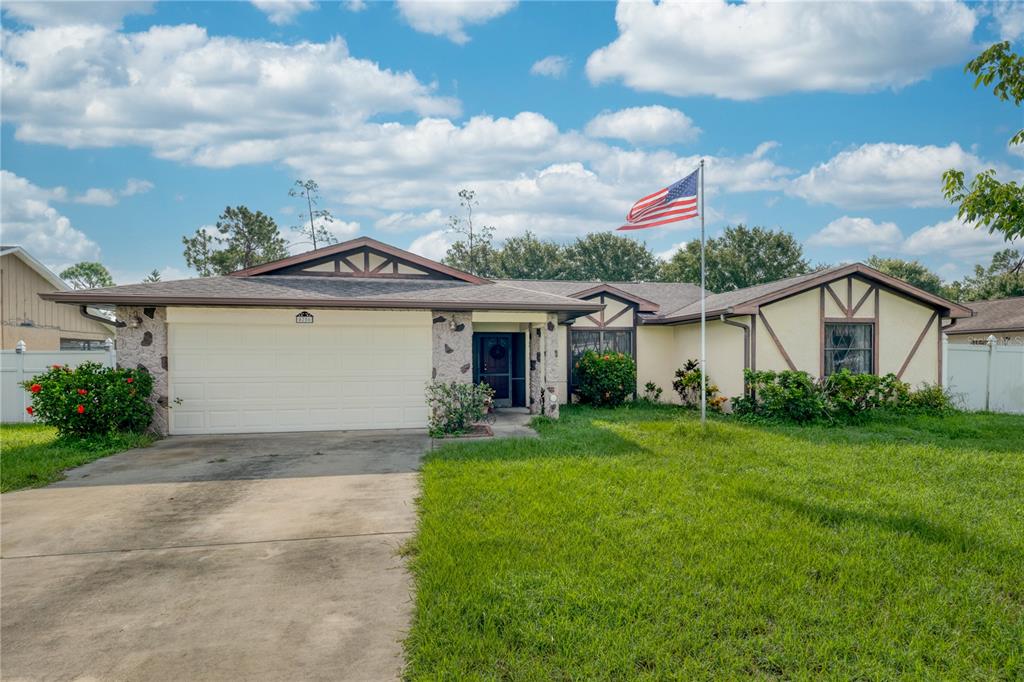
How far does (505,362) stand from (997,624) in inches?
460

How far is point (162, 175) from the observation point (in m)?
19.5

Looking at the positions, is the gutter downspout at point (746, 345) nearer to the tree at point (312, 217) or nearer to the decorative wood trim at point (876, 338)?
the decorative wood trim at point (876, 338)

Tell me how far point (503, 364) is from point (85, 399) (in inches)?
346

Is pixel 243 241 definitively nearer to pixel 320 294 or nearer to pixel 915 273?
pixel 320 294

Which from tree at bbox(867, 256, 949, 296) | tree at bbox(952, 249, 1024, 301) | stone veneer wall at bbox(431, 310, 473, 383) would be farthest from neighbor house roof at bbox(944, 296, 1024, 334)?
tree at bbox(867, 256, 949, 296)

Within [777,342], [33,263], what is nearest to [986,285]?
[777,342]

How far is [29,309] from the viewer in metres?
17.2

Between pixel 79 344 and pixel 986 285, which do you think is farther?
pixel 986 285

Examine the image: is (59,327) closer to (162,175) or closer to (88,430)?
(162,175)

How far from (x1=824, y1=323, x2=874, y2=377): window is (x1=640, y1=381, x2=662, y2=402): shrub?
451 cm

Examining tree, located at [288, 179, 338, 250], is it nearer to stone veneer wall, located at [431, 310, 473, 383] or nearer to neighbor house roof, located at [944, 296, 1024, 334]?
stone veneer wall, located at [431, 310, 473, 383]

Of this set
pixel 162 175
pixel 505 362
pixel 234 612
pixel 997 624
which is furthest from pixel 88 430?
pixel 162 175

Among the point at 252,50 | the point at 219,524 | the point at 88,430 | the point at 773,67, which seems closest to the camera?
the point at 219,524

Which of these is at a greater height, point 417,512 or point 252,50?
point 252,50
